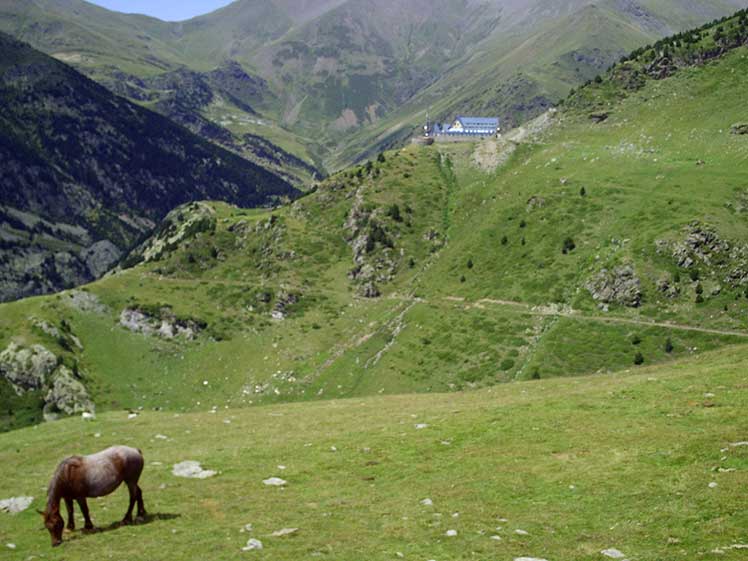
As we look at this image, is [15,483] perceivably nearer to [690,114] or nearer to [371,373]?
[371,373]

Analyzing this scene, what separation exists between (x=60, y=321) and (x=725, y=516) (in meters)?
156

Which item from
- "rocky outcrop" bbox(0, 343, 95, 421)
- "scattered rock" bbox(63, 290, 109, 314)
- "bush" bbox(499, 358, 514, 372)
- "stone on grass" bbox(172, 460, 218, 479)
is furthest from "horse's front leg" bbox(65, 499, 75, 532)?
"scattered rock" bbox(63, 290, 109, 314)

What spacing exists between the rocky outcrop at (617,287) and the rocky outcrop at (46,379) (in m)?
103

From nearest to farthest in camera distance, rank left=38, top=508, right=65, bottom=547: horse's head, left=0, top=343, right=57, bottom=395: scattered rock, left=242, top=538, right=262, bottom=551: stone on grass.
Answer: left=242, top=538, right=262, bottom=551: stone on grass, left=38, top=508, right=65, bottom=547: horse's head, left=0, top=343, right=57, bottom=395: scattered rock

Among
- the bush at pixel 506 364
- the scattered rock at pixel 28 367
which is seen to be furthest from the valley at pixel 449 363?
the scattered rock at pixel 28 367

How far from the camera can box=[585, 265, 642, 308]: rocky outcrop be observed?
4579 inches

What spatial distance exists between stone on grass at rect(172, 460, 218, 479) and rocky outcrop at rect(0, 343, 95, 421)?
337ft

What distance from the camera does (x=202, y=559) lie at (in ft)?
73.3

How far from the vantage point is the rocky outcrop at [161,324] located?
154 meters

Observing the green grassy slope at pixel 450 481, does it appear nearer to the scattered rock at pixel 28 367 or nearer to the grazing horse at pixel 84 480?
the grazing horse at pixel 84 480

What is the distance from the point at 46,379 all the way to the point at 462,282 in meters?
93.4

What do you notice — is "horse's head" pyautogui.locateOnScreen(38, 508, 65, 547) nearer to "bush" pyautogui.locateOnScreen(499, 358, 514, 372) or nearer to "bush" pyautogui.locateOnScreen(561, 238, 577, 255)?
"bush" pyautogui.locateOnScreen(499, 358, 514, 372)

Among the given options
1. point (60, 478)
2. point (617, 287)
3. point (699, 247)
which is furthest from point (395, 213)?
point (60, 478)

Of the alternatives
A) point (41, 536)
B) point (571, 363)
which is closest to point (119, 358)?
point (571, 363)
